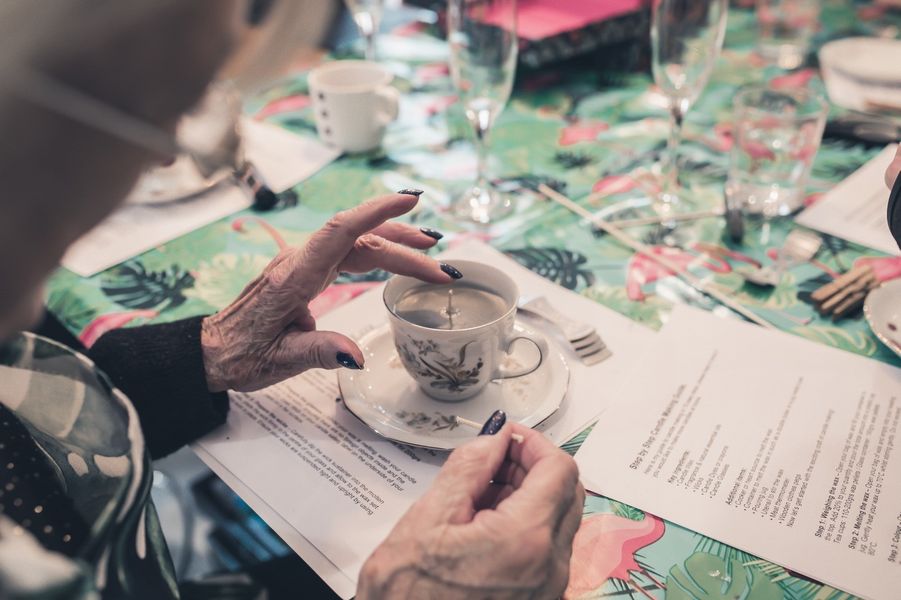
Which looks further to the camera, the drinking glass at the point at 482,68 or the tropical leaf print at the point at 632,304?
the drinking glass at the point at 482,68

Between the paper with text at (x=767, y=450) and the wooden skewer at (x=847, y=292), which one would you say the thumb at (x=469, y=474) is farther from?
the wooden skewer at (x=847, y=292)

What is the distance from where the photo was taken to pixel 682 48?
967mm

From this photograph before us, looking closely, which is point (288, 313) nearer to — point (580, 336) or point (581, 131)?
point (580, 336)

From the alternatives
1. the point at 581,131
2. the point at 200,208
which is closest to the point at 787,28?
the point at 581,131

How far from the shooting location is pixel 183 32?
0.28m

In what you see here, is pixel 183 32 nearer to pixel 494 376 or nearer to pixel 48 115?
pixel 48 115

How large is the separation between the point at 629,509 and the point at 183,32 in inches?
18.9

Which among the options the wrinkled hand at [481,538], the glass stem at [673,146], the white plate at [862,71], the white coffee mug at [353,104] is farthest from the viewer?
the white plate at [862,71]

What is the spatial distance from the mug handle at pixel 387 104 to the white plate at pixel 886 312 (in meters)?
0.73

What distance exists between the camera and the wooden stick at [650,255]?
0.80 meters

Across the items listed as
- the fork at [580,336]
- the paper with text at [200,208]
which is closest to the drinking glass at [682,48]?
the fork at [580,336]

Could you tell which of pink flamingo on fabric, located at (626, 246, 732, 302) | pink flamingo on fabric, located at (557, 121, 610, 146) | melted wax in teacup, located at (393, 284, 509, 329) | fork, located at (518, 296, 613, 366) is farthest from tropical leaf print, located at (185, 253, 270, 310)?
pink flamingo on fabric, located at (557, 121, 610, 146)

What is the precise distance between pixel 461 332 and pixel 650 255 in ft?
1.28

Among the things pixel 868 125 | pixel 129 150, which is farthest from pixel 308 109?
pixel 129 150
